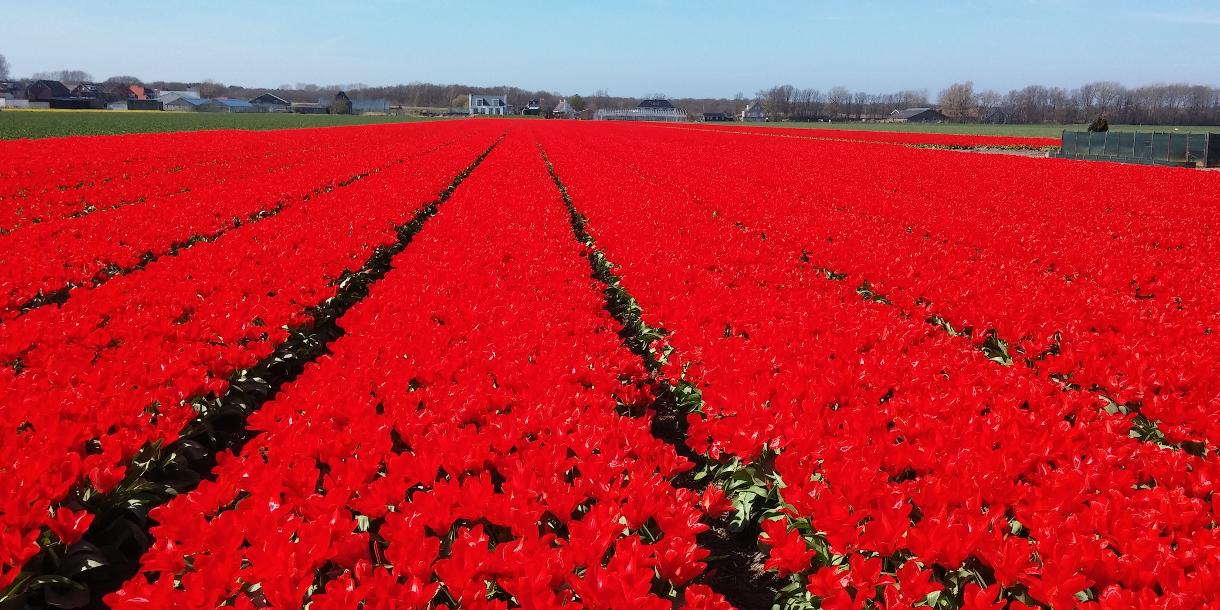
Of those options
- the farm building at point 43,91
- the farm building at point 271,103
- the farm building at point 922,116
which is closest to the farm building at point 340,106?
the farm building at point 271,103

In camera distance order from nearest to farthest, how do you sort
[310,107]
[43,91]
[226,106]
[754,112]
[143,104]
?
[43,91]
[143,104]
[226,106]
[310,107]
[754,112]

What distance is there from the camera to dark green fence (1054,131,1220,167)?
29641 millimetres

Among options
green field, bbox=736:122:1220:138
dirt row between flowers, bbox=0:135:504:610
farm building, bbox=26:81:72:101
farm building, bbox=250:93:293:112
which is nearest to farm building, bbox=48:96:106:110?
farm building, bbox=26:81:72:101

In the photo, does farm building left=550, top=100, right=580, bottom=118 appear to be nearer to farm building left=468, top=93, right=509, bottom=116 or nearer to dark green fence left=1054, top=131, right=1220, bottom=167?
farm building left=468, top=93, right=509, bottom=116

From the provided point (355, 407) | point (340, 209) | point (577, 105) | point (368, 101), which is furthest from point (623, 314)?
point (577, 105)

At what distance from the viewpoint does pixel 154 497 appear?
3.37 metres

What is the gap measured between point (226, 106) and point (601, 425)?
5125 inches

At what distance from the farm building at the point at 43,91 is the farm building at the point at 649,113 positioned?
84.5 metres

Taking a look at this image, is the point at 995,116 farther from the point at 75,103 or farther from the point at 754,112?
the point at 75,103

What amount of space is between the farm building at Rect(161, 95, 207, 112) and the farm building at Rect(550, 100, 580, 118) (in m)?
59.3

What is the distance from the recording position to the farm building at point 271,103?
121625 mm

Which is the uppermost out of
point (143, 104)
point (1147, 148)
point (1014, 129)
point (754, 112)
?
point (754, 112)

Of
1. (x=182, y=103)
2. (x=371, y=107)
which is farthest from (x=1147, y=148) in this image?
(x=182, y=103)

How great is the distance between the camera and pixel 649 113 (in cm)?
14638
